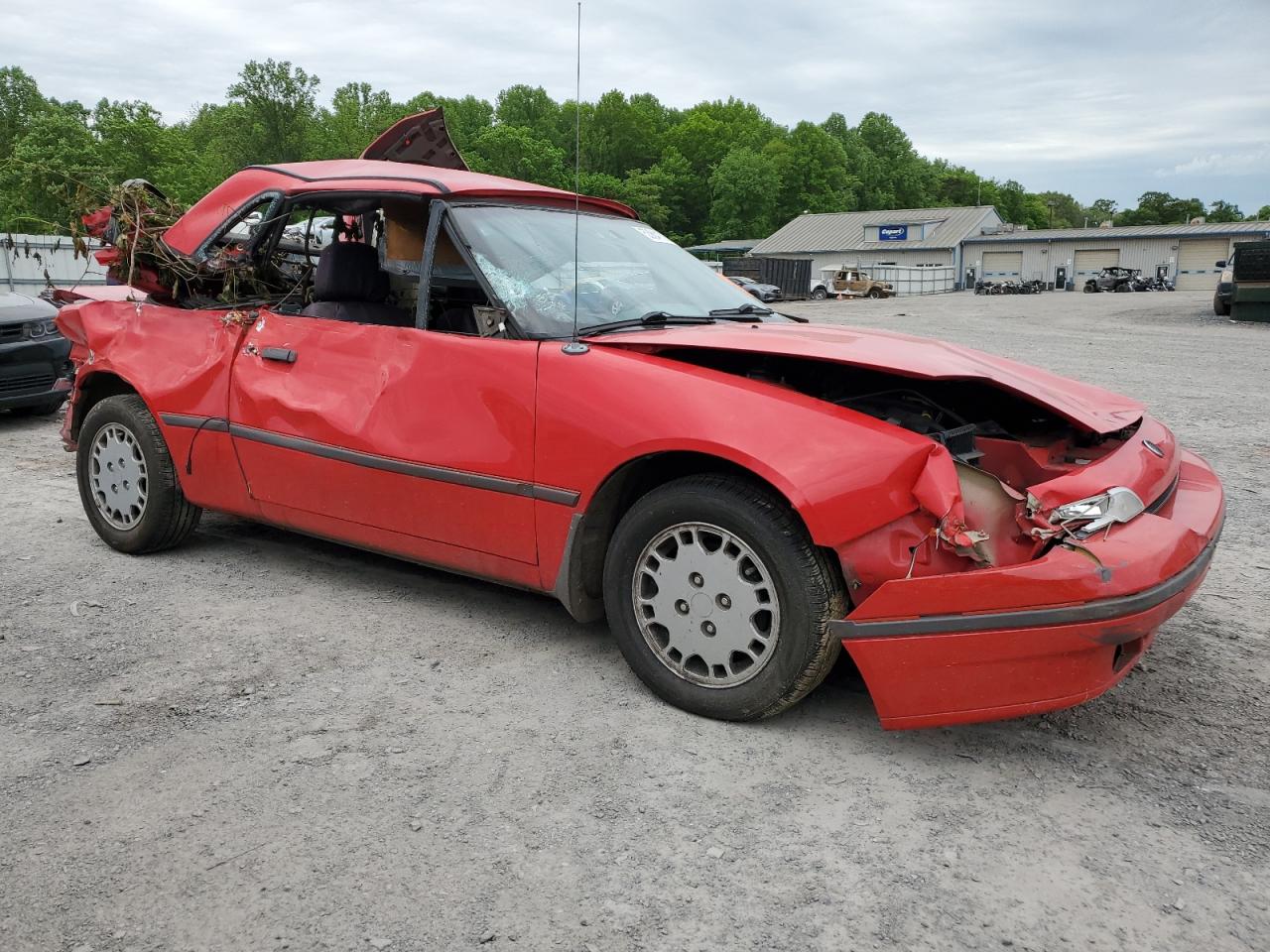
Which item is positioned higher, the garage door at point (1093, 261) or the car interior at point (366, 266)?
the garage door at point (1093, 261)

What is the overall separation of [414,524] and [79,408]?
2361 millimetres

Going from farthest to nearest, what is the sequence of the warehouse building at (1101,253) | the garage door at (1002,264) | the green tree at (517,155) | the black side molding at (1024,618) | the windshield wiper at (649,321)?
the green tree at (517,155) → the garage door at (1002,264) → the warehouse building at (1101,253) → the windshield wiper at (649,321) → the black side molding at (1024,618)

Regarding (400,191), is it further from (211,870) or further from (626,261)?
(211,870)

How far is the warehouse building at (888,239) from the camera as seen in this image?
231ft

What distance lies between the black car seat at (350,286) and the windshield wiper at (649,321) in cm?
92

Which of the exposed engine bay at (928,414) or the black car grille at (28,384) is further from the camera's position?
the black car grille at (28,384)

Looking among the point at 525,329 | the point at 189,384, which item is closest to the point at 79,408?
the point at 189,384

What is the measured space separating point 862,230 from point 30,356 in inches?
2853

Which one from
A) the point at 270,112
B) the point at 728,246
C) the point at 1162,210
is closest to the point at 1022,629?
the point at 270,112

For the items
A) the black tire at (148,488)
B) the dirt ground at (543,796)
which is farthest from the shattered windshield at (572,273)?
the black tire at (148,488)

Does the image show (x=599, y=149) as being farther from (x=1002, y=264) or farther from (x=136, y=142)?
(x=136, y=142)

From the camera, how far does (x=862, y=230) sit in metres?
75.4

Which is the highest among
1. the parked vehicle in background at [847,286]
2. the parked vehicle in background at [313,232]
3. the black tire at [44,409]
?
the parked vehicle in background at [847,286]

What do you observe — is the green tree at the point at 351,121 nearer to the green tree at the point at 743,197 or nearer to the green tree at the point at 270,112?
the green tree at the point at 270,112
